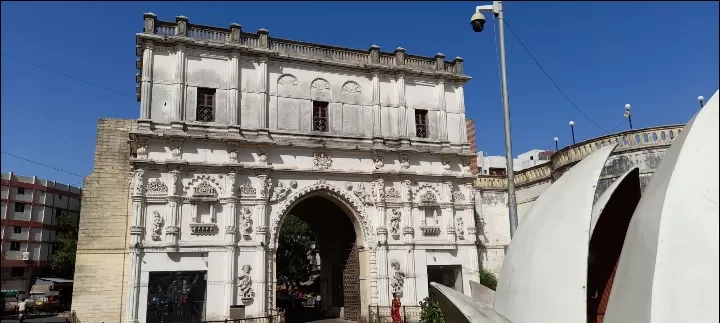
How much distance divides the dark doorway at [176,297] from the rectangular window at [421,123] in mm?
10630

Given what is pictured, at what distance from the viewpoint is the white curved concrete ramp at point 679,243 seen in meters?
4.89

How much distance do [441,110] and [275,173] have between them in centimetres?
810

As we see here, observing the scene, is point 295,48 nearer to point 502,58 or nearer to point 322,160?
point 322,160

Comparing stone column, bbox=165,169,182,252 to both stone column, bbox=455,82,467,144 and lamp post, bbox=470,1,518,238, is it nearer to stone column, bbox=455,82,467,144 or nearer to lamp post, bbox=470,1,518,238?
lamp post, bbox=470,1,518,238

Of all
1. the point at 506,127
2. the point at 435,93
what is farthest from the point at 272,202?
the point at 506,127

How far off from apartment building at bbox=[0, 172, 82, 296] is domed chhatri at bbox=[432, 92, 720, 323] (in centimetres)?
4422

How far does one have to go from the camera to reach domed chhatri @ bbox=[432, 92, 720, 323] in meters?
4.96

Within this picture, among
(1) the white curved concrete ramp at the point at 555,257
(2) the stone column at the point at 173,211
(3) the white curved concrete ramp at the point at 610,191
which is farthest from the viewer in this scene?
(2) the stone column at the point at 173,211

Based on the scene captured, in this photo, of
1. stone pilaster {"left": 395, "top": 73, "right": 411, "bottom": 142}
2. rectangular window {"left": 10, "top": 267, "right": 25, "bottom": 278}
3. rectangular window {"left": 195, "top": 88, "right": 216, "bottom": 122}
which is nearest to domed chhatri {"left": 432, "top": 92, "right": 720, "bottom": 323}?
stone pilaster {"left": 395, "top": 73, "right": 411, "bottom": 142}

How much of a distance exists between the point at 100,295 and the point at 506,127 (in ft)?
46.5

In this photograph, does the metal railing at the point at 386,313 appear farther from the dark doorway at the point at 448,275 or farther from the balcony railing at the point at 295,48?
the balcony railing at the point at 295,48

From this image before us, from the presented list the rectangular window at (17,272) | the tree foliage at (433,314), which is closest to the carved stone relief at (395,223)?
the tree foliage at (433,314)

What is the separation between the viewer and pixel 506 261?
762 centimetres

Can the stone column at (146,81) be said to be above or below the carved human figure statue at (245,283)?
above
